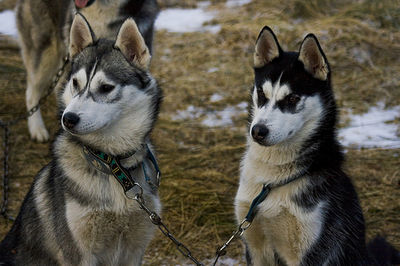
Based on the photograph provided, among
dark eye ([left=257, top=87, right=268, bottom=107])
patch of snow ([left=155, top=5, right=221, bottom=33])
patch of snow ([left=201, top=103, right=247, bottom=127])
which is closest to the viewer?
dark eye ([left=257, top=87, right=268, bottom=107])

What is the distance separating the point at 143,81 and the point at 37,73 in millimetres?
3119

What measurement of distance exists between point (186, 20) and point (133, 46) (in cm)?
646

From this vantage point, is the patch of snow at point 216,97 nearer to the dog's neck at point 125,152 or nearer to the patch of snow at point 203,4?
the patch of snow at point 203,4

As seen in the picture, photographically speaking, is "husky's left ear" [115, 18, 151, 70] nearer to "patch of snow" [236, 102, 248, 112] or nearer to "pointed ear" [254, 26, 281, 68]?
"pointed ear" [254, 26, 281, 68]

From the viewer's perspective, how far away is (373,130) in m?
5.72

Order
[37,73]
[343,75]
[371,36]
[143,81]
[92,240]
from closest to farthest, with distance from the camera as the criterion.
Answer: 1. [92,240]
2. [143,81]
3. [37,73]
4. [343,75]
5. [371,36]

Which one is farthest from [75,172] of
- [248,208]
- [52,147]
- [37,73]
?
[37,73]

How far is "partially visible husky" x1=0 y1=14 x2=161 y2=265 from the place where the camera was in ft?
9.17

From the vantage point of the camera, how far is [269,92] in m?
3.00

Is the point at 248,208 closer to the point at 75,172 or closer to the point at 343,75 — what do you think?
the point at 75,172

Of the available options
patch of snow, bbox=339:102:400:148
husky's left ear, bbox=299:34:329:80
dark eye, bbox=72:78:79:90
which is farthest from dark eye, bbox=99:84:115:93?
patch of snow, bbox=339:102:400:148

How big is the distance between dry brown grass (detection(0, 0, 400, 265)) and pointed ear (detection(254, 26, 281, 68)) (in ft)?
5.40

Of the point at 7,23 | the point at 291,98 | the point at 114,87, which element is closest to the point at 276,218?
the point at 291,98

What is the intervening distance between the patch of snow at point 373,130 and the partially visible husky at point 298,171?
2.51m
